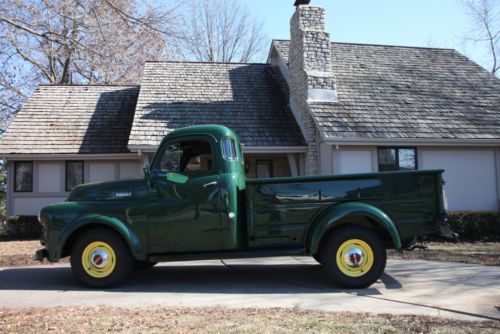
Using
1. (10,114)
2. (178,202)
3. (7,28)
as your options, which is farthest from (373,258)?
(10,114)

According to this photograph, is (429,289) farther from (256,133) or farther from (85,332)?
(256,133)

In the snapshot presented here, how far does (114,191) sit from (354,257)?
3694mm

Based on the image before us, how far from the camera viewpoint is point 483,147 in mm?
14422

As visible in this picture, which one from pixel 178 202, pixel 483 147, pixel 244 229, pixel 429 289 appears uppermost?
pixel 483 147

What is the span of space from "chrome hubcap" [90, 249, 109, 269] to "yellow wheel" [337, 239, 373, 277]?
343cm

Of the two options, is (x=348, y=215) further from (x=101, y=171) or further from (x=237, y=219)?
(x=101, y=171)

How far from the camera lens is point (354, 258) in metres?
6.79

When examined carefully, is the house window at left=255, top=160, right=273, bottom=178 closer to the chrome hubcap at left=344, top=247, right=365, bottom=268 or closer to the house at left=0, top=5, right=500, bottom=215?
the house at left=0, top=5, right=500, bottom=215

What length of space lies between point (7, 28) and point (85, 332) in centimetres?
1256

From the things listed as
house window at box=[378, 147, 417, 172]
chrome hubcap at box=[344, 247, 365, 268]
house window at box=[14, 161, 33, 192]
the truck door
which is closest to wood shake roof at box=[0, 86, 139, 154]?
house window at box=[14, 161, 33, 192]

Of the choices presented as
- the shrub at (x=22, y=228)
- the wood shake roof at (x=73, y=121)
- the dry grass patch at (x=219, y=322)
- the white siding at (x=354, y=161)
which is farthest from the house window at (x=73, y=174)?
the dry grass patch at (x=219, y=322)

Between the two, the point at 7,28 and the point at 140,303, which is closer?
the point at 140,303

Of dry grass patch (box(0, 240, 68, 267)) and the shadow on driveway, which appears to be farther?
dry grass patch (box(0, 240, 68, 267))

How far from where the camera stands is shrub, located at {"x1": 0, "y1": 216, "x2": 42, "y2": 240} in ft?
49.7
